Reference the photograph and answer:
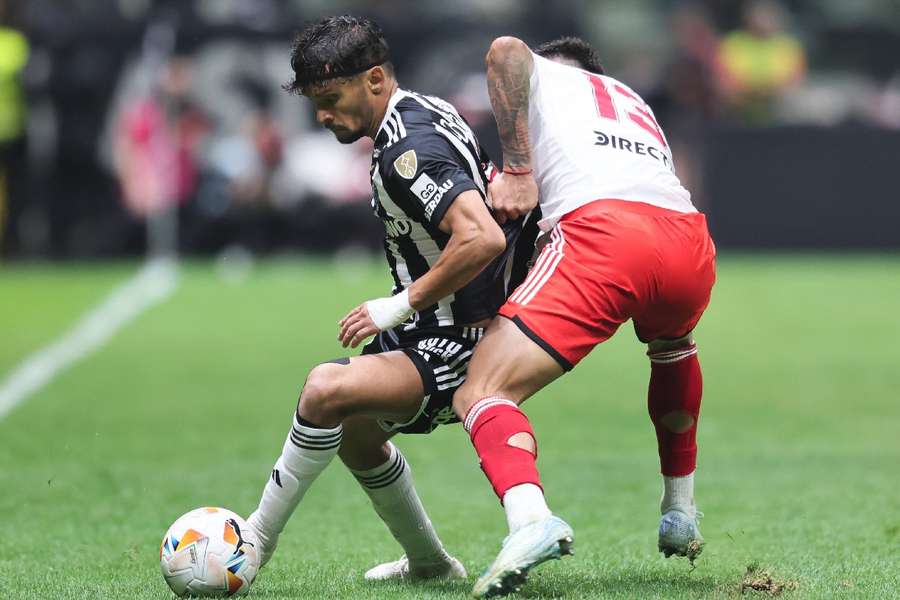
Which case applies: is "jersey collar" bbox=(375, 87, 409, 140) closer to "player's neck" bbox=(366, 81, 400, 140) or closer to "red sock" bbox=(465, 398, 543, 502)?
"player's neck" bbox=(366, 81, 400, 140)

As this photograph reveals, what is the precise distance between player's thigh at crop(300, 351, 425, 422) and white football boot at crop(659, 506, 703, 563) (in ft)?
3.68

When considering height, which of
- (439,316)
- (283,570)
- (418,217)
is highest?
(418,217)

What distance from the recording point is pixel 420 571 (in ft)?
19.5

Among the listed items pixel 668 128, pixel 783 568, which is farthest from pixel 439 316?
pixel 668 128

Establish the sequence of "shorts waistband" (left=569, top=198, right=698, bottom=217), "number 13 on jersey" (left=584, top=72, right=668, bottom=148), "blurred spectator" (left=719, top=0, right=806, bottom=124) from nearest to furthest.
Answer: "shorts waistband" (left=569, top=198, right=698, bottom=217) < "number 13 on jersey" (left=584, top=72, right=668, bottom=148) < "blurred spectator" (left=719, top=0, right=806, bottom=124)

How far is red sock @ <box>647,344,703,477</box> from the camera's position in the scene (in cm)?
620

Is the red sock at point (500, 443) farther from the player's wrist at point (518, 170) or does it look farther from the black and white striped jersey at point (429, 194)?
the player's wrist at point (518, 170)

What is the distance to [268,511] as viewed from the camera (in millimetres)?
5707

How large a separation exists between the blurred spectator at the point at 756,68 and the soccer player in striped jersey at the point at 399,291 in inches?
618

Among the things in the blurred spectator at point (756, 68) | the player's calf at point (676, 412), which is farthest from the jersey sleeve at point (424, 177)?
the blurred spectator at point (756, 68)

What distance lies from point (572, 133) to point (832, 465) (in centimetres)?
364

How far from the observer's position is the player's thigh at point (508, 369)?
17.5ft

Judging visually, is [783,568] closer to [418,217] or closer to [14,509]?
[418,217]

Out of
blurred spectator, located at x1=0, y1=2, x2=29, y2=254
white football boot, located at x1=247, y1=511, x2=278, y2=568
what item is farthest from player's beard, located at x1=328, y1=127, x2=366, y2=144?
blurred spectator, located at x1=0, y1=2, x2=29, y2=254
